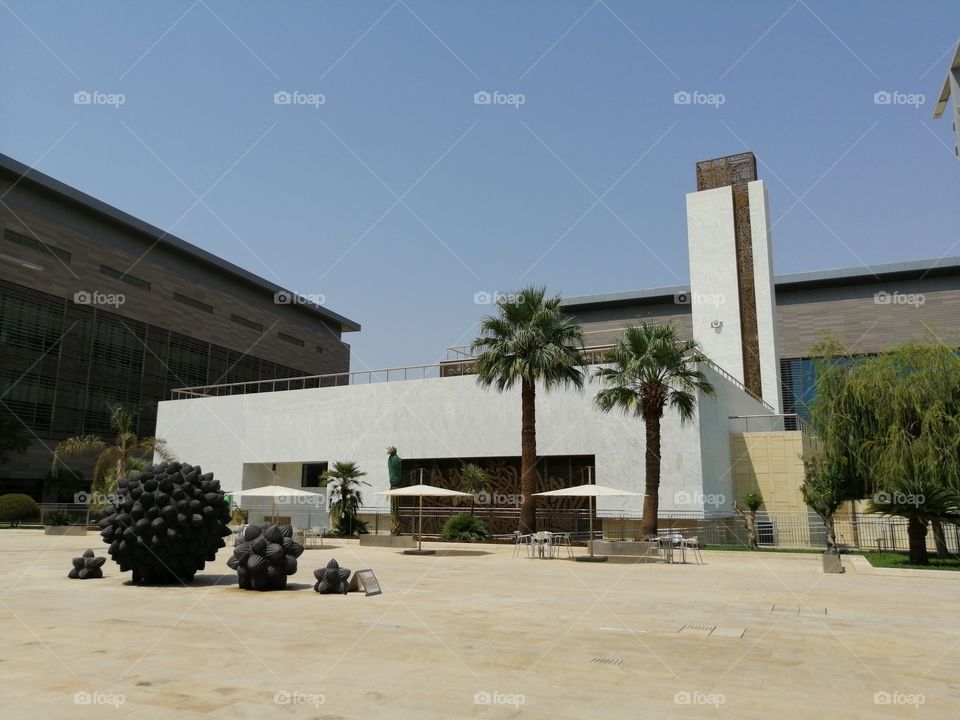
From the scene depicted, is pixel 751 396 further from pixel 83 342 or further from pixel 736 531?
pixel 83 342

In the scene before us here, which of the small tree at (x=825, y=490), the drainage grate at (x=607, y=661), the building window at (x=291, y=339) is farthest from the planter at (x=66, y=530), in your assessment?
the building window at (x=291, y=339)

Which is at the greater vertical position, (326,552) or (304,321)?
(304,321)

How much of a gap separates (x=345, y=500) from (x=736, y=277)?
82.9ft

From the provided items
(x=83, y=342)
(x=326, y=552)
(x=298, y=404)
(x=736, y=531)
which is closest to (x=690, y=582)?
(x=326, y=552)

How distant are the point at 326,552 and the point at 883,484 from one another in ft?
59.1

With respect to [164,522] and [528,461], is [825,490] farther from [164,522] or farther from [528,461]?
[164,522]

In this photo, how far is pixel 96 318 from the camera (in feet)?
191

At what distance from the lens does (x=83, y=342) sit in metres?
56.8

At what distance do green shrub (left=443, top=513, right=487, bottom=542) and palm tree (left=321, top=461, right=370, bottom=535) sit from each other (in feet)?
15.9

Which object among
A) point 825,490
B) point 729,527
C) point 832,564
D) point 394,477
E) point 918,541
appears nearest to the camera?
point 832,564

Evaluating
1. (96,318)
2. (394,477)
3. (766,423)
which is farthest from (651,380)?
(96,318)

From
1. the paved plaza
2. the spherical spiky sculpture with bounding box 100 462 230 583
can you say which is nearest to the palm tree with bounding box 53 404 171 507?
the spherical spiky sculpture with bounding box 100 462 230 583

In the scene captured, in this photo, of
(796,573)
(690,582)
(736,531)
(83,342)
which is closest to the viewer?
(690,582)

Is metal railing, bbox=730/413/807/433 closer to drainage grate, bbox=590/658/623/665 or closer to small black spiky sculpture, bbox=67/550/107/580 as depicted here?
small black spiky sculpture, bbox=67/550/107/580
